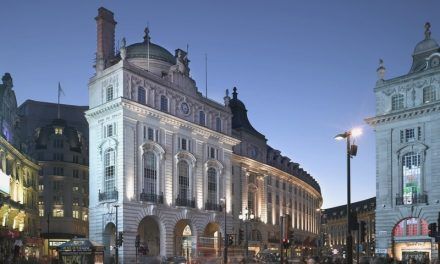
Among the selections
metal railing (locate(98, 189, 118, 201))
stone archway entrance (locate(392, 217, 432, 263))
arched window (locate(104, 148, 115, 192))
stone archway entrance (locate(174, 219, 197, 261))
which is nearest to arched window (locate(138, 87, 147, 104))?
arched window (locate(104, 148, 115, 192))

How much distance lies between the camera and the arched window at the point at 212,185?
74.9m

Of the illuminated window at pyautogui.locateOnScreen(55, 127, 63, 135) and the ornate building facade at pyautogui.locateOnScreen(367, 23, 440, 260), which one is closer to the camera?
the ornate building facade at pyautogui.locateOnScreen(367, 23, 440, 260)

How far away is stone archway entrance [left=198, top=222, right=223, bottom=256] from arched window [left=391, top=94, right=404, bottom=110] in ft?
87.4

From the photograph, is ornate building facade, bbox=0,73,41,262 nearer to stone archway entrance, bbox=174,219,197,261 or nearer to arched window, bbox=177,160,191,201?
stone archway entrance, bbox=174,219,197,261

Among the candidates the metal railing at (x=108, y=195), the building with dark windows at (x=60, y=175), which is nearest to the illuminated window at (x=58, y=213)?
the building with dark windows at (x=60, y=175)

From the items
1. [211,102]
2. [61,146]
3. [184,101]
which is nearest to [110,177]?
[184,101]

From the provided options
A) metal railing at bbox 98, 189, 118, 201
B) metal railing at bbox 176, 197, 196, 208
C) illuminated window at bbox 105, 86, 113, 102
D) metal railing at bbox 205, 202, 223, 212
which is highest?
illuminated window at bbox 105, 86, 113, 102

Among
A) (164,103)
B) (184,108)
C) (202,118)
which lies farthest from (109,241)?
(202,118)

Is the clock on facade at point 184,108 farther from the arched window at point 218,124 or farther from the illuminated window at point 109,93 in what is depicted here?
the illuminated window at point 109,93

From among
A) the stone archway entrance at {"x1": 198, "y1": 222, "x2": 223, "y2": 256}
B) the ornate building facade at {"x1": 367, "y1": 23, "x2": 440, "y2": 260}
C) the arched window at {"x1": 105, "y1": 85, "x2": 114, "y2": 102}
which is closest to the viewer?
the ornate building facade at {"x1": 367, "y1": 23, "x2": 440, "y2": 260}

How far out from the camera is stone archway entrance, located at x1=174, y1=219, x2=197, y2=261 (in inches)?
2785

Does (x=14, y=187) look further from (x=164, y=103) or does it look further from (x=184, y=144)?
(x=164, y=103)

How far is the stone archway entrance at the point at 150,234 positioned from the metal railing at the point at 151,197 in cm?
321

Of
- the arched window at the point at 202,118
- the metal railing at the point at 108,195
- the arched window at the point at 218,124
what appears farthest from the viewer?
the arched window at the point at 218,124
